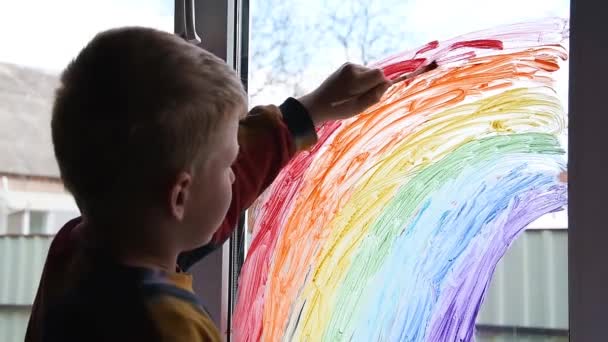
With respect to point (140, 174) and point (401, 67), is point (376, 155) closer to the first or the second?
point (401, 67)

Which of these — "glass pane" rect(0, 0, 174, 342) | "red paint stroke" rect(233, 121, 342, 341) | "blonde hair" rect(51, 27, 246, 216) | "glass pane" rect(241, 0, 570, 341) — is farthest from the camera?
"glass pane" rect(0, 0, 174, 342)

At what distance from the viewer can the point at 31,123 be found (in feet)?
4.04

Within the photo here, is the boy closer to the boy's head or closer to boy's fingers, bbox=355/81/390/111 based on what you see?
the boy's head

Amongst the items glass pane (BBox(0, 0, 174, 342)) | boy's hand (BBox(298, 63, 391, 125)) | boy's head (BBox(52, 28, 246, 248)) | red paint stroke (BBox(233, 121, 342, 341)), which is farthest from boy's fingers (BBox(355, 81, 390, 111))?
glass pane (BBox(0, 0, 174, 342))

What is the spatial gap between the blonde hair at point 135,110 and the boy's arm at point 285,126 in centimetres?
17

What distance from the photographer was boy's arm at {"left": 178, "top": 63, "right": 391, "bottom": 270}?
0.83 m

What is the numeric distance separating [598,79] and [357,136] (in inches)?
11.1

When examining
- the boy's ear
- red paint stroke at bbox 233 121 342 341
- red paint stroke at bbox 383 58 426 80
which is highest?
red paint stroke at bbox 383 58 426 80

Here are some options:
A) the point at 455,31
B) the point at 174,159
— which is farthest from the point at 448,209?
the point at 174,159

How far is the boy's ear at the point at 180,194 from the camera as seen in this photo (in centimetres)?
65

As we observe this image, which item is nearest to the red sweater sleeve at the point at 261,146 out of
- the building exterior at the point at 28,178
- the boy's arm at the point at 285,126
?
the boy's arm at the point at 285,126

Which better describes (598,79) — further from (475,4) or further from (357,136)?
(357,136)

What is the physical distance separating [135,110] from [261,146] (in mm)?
235

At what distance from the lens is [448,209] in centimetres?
86
